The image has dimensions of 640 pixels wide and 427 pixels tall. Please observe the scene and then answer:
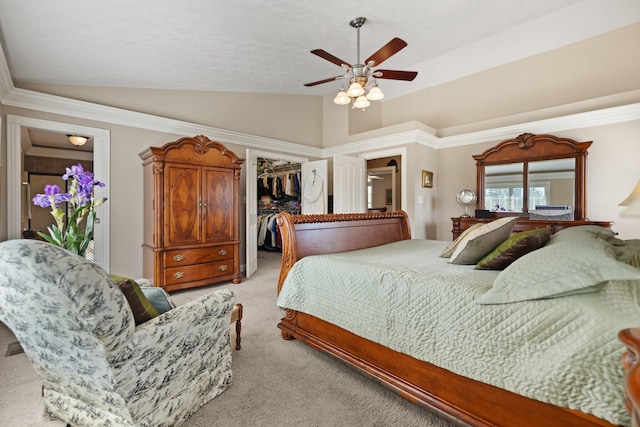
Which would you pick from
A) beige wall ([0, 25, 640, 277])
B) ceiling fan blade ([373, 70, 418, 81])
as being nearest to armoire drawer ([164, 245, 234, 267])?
beige wall ([0, 25, 640, 277])

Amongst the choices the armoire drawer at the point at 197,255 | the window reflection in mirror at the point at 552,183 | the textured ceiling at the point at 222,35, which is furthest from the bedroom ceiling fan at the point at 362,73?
the window reflection in mirror at the point at 552,183

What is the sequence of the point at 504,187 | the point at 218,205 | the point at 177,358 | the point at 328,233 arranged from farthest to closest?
the point at 504,187 < the point at 218,205 < the point at 328,233 < the point at 177,358

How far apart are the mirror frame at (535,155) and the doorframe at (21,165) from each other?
17.4 feet

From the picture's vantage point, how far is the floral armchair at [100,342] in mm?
952

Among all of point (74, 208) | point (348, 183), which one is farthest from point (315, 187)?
point (74, 208)

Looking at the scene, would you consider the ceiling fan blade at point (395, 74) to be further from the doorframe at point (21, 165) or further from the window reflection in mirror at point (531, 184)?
the doorframe at point (21, 165)

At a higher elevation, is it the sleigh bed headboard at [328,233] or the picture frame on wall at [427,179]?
the picture frame on wall at [427,179]

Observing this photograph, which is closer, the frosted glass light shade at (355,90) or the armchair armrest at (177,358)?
the armchair armrest at (177,358)

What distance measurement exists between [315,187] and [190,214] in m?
2.45

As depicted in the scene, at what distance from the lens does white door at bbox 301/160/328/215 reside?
5379mm

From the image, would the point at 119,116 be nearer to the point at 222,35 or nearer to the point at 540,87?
the point at 222,35

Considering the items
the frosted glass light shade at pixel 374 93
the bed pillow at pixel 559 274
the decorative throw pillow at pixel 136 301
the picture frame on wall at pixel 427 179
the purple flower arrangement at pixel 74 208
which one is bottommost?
the decorative throw pillow at pixel 136 301

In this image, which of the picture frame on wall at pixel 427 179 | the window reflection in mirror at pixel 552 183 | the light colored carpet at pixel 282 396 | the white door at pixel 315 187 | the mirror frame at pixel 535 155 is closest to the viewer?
the light colored carpet at pixel 282 396

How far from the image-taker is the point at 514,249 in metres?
1.57
